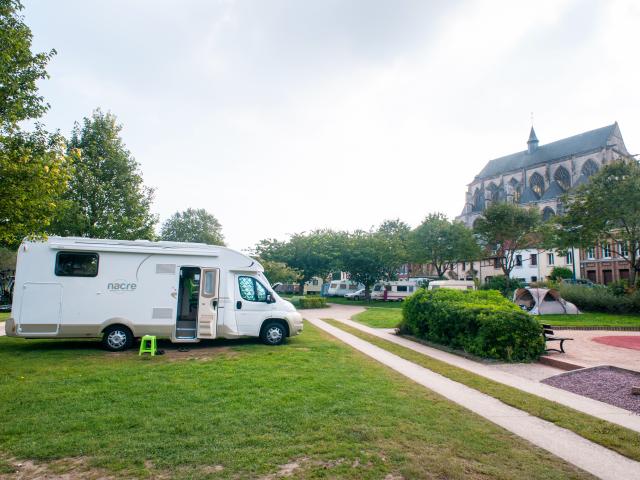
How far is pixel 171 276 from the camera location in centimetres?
1147

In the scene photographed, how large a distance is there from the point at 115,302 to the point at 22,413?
576 centimetres

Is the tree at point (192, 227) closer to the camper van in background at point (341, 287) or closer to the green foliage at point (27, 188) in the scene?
the camper van in background at point (341, 287)

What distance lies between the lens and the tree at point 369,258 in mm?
39188

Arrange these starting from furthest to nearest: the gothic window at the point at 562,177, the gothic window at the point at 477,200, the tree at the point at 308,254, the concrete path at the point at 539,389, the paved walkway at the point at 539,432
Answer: the gothic window at the point at 477,200
the gothic window at the point at 562,177
the tree at the point at 308,254
the concrete path at the point at 539,389
the paved walkway at the point at 539,432

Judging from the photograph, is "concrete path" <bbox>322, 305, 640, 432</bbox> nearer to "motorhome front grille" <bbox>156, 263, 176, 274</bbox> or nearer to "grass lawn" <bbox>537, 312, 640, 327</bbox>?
"motorhome front grille" <bbox>156, 263, 176, 274</bbox>

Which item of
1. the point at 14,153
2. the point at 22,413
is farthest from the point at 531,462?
the point at 14,153

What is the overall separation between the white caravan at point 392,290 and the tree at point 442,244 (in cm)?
523

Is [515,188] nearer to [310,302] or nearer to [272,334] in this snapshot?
[310,302]

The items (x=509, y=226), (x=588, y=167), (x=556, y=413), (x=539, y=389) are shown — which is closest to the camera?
(x=556, y=413)

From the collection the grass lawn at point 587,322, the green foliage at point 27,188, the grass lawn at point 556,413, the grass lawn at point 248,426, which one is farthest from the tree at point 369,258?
the green foliage at point 27,188

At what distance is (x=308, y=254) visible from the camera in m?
38.7

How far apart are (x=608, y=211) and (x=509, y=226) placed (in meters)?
14.8

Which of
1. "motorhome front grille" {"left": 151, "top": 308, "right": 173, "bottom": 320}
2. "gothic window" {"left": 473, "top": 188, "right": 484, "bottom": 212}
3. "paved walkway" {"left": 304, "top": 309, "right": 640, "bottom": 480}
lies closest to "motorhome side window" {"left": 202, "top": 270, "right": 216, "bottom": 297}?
"motorhome front grille" {"left": 151, "top": 308, "right": 173, "bottom": 320}

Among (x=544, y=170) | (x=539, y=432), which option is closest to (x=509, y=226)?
(x=539, y=432)
